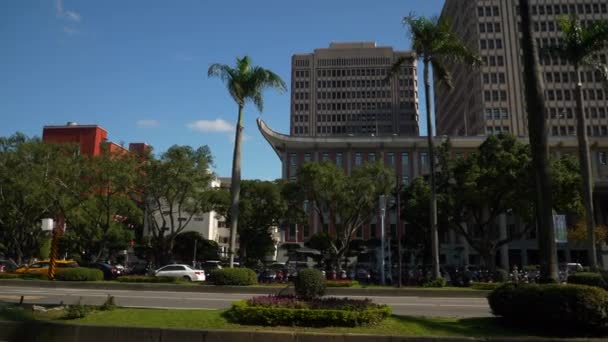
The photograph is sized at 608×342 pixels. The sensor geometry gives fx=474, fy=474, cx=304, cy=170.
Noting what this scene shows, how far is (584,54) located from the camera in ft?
77.7

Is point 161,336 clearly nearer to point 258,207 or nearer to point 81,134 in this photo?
point 258,207

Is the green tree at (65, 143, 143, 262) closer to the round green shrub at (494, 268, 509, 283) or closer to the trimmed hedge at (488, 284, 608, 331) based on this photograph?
the round green shrub at (494, 268, 509, 283)

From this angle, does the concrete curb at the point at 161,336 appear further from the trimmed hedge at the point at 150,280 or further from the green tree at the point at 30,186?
the green tree at the point at 30,186

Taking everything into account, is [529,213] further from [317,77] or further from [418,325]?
[317,77]

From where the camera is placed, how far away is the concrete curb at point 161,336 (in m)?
9.02

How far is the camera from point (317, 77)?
4754 inches

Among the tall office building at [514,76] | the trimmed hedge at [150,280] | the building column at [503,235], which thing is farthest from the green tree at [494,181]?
the tall office building at [514,76]

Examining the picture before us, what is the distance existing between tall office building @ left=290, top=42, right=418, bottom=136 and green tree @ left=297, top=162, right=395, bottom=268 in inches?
3108

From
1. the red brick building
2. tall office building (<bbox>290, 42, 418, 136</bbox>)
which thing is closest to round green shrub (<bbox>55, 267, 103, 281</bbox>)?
the red brick building

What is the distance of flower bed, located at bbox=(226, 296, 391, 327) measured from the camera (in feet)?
33.1

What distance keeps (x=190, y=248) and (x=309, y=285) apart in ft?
168

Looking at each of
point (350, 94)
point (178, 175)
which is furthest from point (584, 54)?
point (350, 94)

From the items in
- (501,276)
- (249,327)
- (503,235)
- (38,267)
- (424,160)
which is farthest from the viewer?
(424,160)

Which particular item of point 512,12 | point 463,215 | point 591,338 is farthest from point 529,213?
point 512,12
